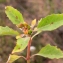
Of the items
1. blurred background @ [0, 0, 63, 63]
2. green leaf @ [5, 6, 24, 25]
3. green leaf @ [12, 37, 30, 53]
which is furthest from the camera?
blurred background @ [0, 0, 63, 63]

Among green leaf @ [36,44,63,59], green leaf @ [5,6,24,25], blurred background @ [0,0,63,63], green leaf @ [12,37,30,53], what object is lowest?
blurred background @ [0,0,63,63]

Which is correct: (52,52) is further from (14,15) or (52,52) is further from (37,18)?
(37,18)

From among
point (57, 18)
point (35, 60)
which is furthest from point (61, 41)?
point (57, 18)

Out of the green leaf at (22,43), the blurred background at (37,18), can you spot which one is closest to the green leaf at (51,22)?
the green leaf at (22,43)

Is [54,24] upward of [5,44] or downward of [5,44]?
upward

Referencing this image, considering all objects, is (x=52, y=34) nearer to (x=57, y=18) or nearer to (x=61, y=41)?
(x=61, y=41)

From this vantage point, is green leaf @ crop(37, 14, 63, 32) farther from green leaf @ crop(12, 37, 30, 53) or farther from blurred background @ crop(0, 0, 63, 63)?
blurred background @ crop(0, 0, 63, 63)

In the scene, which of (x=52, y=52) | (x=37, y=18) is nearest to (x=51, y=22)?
(x=52, y=52)

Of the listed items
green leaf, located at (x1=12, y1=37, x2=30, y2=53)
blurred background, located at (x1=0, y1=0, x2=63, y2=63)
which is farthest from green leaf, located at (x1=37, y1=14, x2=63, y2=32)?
blurred background, located at (x1=0, y1=0, x2=63, y2=63)
